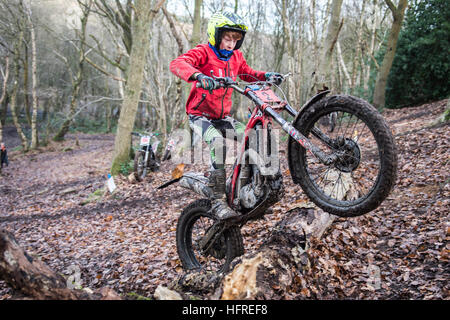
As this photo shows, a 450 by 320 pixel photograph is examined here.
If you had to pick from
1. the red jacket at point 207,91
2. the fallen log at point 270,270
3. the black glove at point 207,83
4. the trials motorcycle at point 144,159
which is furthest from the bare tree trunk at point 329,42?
the black glove at point 207,83

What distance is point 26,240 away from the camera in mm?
7043

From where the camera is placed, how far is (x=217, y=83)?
3256mm

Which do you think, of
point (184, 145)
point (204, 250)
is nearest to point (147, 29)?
point (184, 145)

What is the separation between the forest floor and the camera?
323cm

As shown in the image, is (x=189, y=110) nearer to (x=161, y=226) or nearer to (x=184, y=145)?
(x=161, y=226)

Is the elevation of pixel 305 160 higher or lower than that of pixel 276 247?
higher

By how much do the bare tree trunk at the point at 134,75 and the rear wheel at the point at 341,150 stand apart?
28.5 ft

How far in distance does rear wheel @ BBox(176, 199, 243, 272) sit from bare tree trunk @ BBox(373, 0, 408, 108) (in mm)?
13442

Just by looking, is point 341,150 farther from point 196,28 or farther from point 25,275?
point 196,28

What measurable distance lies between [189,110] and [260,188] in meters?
1.42

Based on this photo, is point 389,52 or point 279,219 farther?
point 389,52

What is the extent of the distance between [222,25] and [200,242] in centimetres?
265

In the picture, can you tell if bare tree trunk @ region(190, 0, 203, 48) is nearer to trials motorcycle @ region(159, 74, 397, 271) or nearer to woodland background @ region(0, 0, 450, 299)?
woodland background @ region(0, 0, 450, 299)

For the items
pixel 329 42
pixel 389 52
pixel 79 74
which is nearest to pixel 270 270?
pixel 329 42
